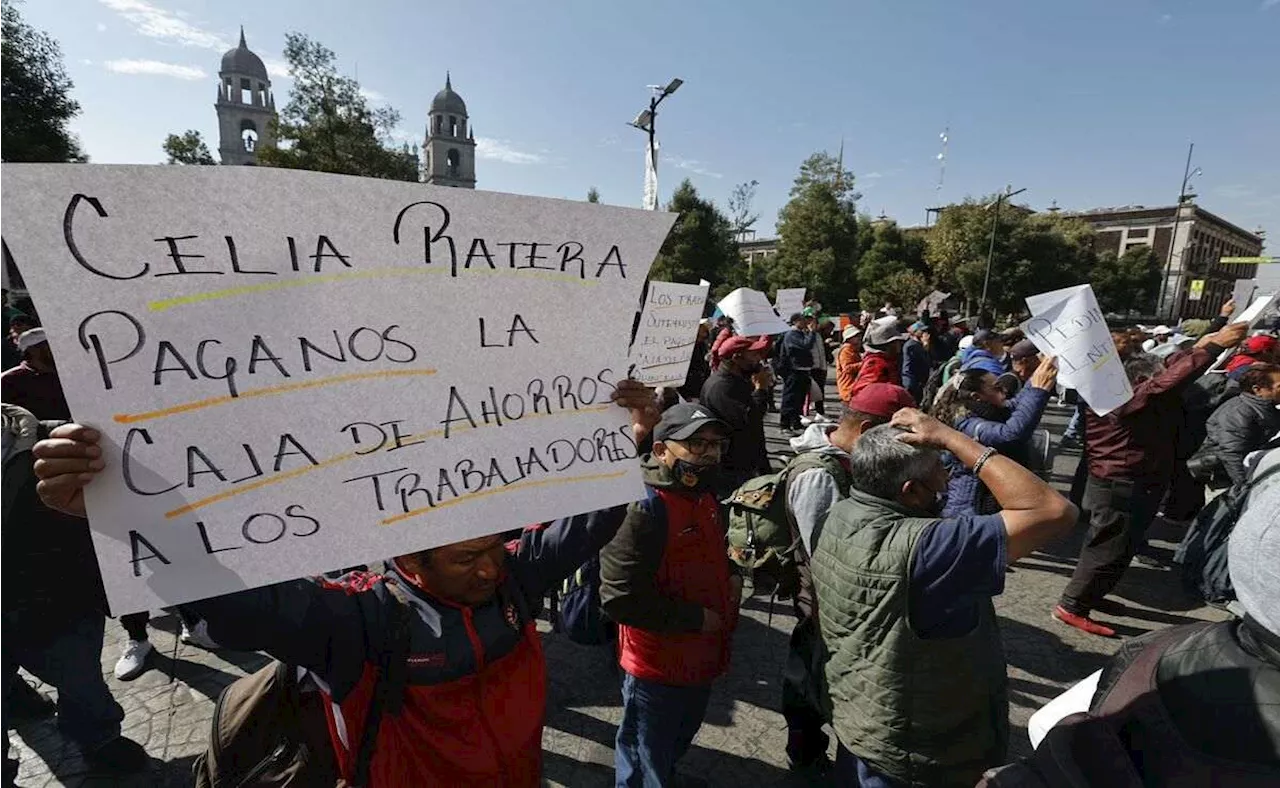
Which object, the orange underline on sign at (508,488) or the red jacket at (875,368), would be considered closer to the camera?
the orange underline on sign at (508,488)

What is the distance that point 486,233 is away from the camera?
135 cm

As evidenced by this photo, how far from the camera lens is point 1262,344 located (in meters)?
5.11

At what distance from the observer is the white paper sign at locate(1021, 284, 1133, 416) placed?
3543 mm

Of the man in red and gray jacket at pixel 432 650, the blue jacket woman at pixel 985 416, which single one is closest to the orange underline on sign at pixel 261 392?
the man in red and gray jacket at pixel 432 650

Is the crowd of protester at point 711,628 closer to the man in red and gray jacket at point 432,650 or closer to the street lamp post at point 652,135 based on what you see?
the man in red and gray jacket at point 432,650

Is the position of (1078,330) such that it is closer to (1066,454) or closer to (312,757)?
(312,757)

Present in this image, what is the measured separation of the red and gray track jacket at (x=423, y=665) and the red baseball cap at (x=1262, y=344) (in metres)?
6.70

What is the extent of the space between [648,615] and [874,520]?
883mm

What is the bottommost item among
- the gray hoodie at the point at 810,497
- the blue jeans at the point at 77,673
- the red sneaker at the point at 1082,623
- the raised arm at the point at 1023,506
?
the red sneaker at the point at 1082,623

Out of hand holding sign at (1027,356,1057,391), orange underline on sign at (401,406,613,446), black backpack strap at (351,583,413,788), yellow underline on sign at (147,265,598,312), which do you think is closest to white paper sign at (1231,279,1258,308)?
hand holding sign at (1027,356,1057,391)

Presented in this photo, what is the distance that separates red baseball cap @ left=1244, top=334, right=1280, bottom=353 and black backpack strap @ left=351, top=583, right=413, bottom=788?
23.0 ft

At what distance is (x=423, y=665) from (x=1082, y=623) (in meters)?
4.81

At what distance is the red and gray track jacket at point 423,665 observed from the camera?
4.22 ft

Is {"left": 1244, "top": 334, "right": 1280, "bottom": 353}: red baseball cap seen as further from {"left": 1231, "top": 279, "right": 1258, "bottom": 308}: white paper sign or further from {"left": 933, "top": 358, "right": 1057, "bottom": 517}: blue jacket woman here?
{"left": 1231, "top": 279, "right": 1258, "bottom": 308}: white paper sign
